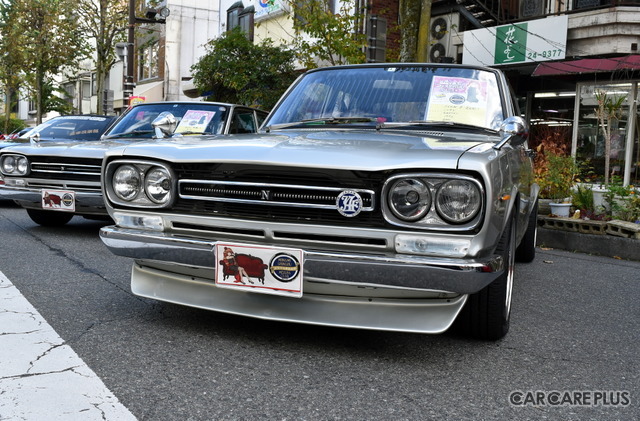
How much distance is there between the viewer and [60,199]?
20.5 feet

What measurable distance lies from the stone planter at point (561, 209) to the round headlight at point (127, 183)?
6107mm

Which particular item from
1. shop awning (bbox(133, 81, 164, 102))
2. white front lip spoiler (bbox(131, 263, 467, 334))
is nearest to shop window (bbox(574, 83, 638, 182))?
white front lip spoiler (bbox(131, 263, 467, 334))

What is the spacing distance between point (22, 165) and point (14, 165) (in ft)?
0.39

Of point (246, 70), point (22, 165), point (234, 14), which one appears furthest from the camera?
point (234, 14)

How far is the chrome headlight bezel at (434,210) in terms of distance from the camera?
Result: 2.67 metres

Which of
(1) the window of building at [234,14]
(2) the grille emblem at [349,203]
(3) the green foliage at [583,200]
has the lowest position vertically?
(3) the green foliage at [583,200]

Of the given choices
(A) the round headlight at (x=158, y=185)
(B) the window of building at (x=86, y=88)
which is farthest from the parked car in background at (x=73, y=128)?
(B) the window of building at (x=86, y=88)

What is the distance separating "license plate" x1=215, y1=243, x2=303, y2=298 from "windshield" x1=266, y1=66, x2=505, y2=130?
127 centimetres

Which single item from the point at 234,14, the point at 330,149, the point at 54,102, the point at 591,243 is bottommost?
the point at 591,243

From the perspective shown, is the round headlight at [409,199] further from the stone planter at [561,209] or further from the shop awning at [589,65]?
the shop awning at [589,65]

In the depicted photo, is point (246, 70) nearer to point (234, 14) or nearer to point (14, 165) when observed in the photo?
point (14, 165)

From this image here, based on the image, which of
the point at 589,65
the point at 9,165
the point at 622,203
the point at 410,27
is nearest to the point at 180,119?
the point at 9,165

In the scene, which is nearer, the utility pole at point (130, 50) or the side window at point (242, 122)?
the side window at point (242, 122)

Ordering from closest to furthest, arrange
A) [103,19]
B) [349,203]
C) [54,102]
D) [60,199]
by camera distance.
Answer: [349,203] → [60,199] → [103,19] → [54,102]
